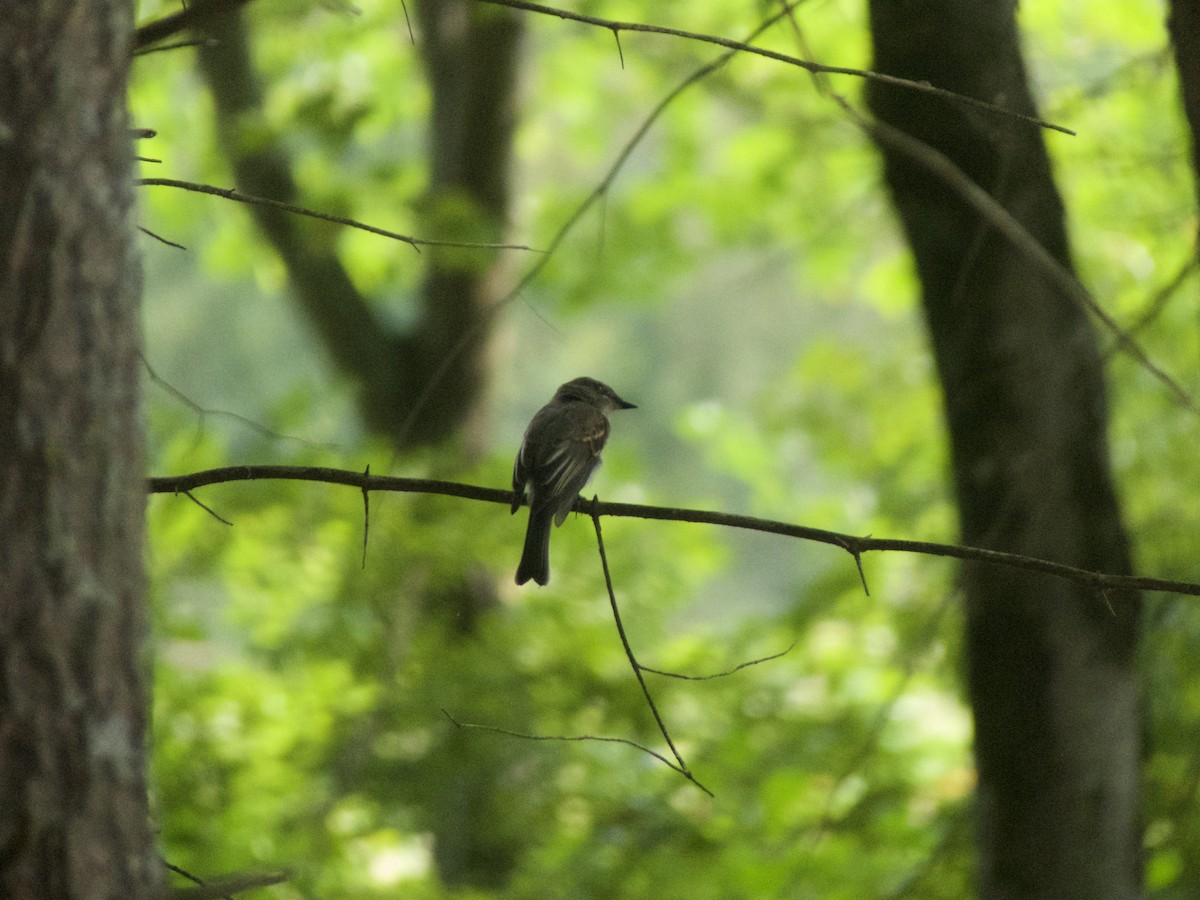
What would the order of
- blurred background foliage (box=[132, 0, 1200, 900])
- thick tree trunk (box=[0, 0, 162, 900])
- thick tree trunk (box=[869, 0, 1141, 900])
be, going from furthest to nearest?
blurred background foliage (box=[132, 0, 1200, 900]), thick tree trunk (box=[869, 0, 1141, 900]), thick tree trunk (box=[0, 0, 162, 900])

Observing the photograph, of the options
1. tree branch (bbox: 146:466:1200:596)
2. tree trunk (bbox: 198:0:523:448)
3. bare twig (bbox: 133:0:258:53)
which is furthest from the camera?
tree trunk (bbox: 198:0:523:448)

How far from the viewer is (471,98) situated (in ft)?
27.5

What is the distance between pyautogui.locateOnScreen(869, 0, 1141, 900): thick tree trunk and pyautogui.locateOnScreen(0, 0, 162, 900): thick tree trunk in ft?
8.75

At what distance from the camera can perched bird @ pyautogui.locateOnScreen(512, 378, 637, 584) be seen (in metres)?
3.46

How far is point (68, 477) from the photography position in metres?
1.37

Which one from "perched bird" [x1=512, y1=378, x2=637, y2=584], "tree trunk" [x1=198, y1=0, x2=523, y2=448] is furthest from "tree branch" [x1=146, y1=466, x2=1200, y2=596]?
"tree trunk" [x1=198, y1=0, x2=523, y2=448]

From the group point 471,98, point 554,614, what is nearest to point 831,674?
point 554,614

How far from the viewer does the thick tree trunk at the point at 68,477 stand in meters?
1.33

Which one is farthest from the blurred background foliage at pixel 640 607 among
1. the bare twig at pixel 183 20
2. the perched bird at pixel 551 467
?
the bare twig at pixel 183 20

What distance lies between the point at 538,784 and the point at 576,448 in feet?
8.52

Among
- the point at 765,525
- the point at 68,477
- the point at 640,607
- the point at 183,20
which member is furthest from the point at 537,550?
A: the point at 640,607

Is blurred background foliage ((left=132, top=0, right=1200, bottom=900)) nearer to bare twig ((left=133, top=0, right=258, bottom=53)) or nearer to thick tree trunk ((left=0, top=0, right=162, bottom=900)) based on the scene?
bare twig ((left=133, top=0, right=258, bottom=53))

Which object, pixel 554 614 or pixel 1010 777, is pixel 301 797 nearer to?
pixel 554 614

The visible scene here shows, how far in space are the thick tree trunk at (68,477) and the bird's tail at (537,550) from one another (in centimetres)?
192
